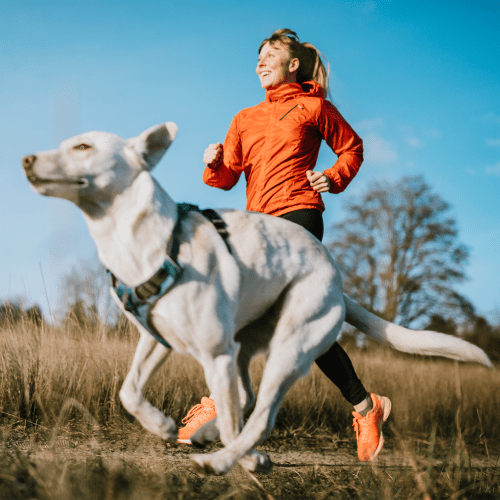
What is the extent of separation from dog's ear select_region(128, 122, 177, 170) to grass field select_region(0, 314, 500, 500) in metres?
1.06

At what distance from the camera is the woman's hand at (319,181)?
2.23 metres

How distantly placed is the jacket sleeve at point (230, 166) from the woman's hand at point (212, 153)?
0.64ft

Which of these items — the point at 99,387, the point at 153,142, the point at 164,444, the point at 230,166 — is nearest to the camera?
the point at 153,142

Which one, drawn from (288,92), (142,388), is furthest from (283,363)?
(288,92)

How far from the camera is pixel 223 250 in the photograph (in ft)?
5.24

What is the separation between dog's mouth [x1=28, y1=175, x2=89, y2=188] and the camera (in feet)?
4.65

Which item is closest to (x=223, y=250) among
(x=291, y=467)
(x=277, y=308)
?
(x=277, y=308)

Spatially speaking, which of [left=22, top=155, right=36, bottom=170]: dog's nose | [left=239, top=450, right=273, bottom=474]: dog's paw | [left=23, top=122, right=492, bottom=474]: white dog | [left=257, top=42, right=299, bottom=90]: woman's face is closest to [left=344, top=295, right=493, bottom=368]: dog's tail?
[left=23, top=122, right=492, bottom=474]: white dog

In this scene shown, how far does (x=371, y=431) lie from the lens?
240 centimetres

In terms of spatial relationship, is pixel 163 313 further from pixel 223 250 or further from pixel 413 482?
pixel 413 482

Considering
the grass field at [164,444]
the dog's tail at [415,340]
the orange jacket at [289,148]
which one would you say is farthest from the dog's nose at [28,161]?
the dog's tail at [415,340]

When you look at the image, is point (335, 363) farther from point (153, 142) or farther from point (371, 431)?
point (153, 142)

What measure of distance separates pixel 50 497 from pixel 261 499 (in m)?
0.76

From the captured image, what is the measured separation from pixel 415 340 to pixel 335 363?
54 centimetres
